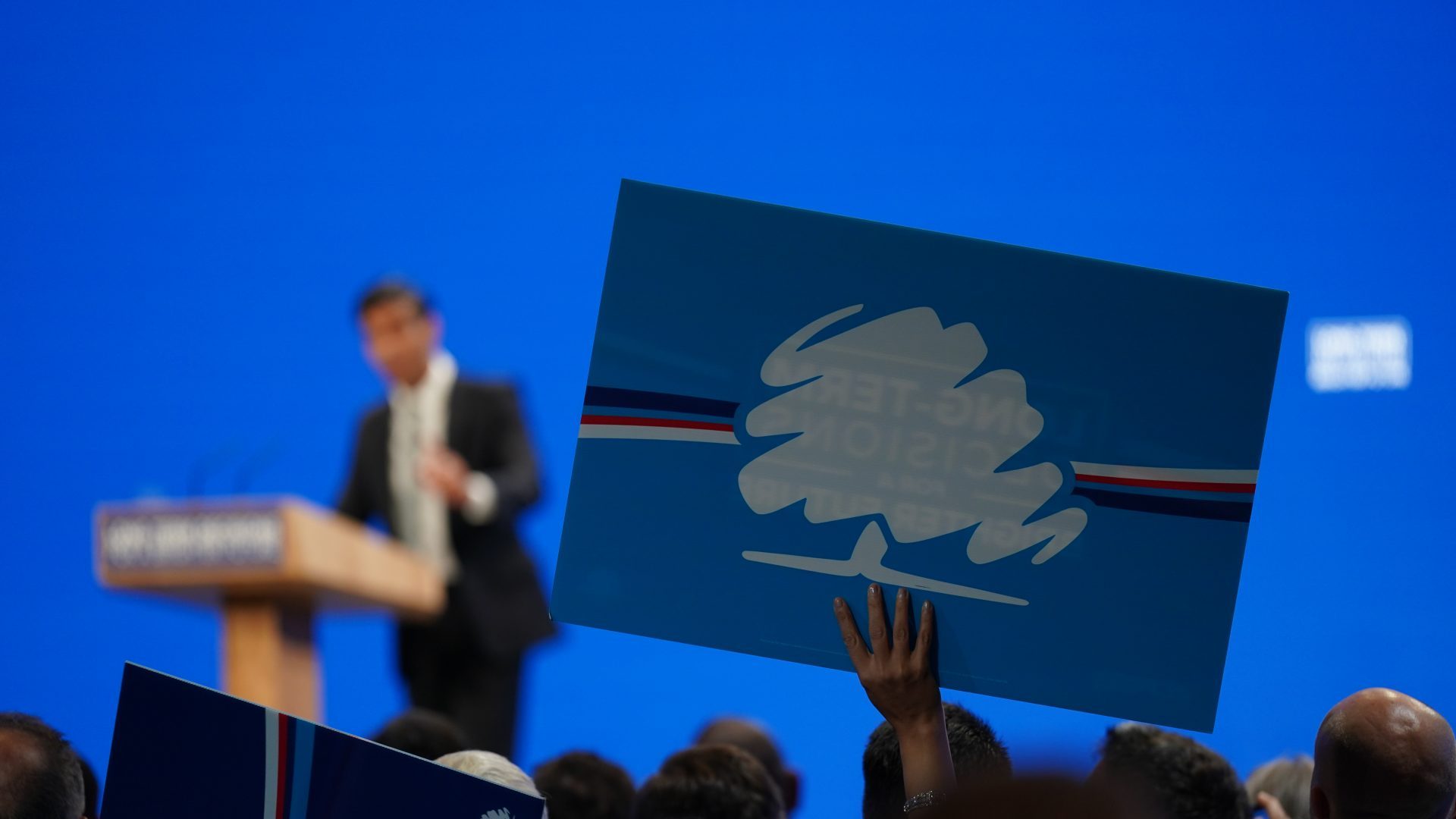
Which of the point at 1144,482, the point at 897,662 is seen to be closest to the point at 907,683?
the point at 897,662

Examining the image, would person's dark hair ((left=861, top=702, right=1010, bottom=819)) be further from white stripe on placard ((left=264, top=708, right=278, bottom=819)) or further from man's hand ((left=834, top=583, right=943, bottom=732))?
white stripe on placard ((left=264, top=708, right=278, bottom=819))

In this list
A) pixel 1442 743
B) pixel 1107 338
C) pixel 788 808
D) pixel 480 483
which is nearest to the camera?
pixel 1107 338

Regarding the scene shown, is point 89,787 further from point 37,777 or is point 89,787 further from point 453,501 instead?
point 453,501

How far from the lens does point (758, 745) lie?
131 inches

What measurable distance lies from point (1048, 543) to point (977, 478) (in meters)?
0.12

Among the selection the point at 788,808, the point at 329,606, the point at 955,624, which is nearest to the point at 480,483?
the point at 329,606

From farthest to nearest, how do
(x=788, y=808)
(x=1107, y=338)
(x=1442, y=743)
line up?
(x=788, y=808), (x=1442, y=743), (x=1107, y=338)

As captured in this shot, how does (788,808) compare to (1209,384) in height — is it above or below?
below

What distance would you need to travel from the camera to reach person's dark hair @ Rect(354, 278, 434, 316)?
584 cm

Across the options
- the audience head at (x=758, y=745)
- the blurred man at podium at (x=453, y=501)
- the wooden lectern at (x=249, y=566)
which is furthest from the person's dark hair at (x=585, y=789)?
the blurred man at podium at (x=453, y=501)

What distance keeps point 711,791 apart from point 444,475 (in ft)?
10.4

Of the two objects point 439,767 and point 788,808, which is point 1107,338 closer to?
point 439,767

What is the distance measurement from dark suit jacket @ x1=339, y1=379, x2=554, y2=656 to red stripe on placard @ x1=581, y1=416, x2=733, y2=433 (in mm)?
3659

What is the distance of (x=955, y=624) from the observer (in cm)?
196
